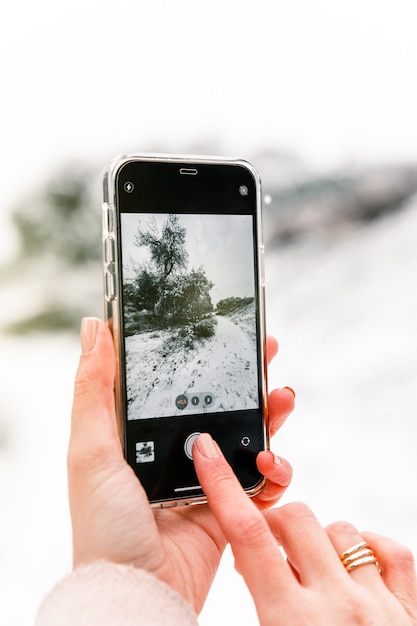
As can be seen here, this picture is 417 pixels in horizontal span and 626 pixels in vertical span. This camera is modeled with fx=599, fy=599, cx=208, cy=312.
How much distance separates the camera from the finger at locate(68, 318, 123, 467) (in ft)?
1.59

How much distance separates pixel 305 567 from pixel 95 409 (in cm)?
21

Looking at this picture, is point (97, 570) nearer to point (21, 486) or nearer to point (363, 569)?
point (363, 569)

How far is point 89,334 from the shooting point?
20.8 inches

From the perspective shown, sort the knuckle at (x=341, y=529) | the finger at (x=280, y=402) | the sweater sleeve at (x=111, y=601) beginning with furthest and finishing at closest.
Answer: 1. the finger at (x=280, y=402)
2. the knuckle at (x=341, y=529)
3. the sweater sleeve at (x=111, y=601)

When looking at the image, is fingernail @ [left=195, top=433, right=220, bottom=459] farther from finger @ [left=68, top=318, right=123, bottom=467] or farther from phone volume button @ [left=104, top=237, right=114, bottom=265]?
phone volume button @ [left=104, top=237, right=114, bottom=265]

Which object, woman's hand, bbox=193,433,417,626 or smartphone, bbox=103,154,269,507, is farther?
smartphone, bbox=103,154,269,507

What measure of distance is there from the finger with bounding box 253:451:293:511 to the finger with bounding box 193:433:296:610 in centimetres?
9

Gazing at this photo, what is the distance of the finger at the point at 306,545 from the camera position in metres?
0.46

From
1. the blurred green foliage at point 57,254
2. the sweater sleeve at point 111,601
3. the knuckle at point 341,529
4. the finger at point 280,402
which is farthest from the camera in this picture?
the blurred green foliage at point 57,254

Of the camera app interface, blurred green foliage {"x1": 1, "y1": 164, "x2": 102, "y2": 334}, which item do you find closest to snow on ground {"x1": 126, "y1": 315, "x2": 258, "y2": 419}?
the camera app interface

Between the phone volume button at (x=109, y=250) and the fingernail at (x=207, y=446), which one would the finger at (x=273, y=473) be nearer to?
the fingernail at (x=207, y=446)

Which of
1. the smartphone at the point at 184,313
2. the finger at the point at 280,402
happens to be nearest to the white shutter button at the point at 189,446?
the smartphone at the point at 184,313

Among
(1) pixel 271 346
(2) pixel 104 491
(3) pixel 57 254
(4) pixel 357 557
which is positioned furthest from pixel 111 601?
(3) pixel 57 254

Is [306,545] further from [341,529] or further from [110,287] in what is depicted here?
[110,287]
